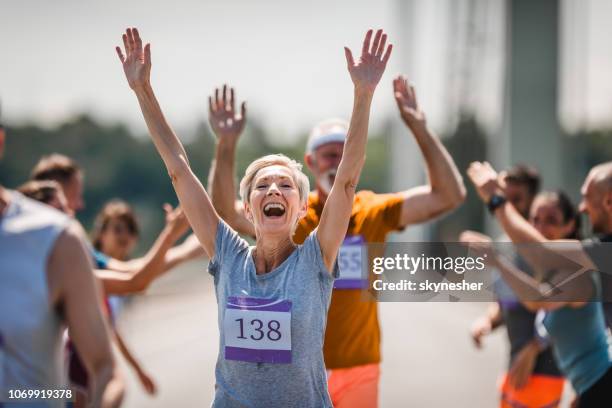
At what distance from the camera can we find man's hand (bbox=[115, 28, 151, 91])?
4023 millimetres

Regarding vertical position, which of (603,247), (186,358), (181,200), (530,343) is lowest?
(186,358)

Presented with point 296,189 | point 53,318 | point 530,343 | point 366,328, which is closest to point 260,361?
point 296,189

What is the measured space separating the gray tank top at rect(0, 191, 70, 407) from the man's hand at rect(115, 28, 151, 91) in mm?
1284

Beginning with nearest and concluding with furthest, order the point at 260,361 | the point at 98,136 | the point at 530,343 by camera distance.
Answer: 1. the point at 260,361
2. the point at 530,343
3. the point at 98,136

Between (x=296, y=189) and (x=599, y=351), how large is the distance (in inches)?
88.4

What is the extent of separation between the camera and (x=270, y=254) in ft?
12.5

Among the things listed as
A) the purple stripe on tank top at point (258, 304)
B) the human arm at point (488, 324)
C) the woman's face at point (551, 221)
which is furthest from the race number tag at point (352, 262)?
the human arm at point (488, 324)

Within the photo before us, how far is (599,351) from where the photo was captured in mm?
5059

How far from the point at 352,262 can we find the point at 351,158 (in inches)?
53.3

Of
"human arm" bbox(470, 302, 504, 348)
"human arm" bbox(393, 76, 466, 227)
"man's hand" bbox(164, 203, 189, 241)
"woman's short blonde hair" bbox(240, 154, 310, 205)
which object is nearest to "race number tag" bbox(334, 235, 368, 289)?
"human arm" bbox(393, 76, 466, 227)

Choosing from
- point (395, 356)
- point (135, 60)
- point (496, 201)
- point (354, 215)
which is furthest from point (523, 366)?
point (395, 356)

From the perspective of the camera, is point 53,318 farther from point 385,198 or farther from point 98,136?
point 98,136

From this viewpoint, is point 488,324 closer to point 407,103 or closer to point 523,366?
point 523,366

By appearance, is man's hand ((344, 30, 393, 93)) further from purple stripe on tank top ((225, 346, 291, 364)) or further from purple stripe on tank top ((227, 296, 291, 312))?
purple stripe on tank top ((225, 346, 291, 364))
